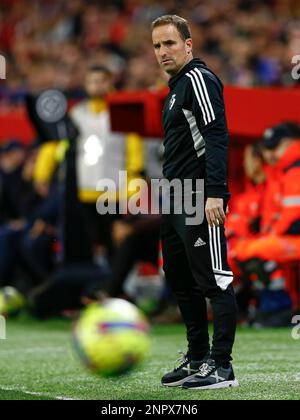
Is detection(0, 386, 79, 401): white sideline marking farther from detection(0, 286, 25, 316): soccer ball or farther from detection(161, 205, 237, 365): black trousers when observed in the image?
detection(0, 286, 25, 316): soccer ball

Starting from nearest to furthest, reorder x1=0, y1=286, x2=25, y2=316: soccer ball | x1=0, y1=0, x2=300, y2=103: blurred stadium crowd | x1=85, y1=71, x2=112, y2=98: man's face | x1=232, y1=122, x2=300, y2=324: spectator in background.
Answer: x1=232, y1=122, x2=300, y2=324: spectator in background, x1=85, y1=71, x2=112, y2=98: man's face, x1=0, y1=286, x2=25, y2=316: soccer ball, x1=0, y1=0, x2=300, y2=103: blurred stadium crowd

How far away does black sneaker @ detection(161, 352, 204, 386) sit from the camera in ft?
17.3

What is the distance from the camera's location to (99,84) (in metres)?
9.91

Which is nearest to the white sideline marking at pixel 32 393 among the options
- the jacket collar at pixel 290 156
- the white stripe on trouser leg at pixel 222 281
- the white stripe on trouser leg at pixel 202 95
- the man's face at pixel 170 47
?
the white stripe on trouser leg at pixel 222 281

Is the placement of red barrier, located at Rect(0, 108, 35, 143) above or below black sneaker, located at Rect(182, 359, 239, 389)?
above

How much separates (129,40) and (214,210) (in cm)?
1122

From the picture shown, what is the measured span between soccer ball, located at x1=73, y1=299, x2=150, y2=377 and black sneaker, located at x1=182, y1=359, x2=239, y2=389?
33 centimetres

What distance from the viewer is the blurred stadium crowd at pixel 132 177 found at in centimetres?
840

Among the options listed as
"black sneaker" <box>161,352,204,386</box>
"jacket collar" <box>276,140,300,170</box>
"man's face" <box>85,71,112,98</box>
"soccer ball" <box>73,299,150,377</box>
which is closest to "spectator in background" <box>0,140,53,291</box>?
"man's face" <box>85,71,112,98</box>

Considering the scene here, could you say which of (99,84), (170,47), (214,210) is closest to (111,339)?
(214,210)

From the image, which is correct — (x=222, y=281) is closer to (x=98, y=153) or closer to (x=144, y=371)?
(x=144, y=371)

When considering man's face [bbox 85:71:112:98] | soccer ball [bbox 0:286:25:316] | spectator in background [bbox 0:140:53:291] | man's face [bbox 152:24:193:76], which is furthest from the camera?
spectator in background [bbox 0:140:53:291]

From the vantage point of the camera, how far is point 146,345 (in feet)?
17.5
